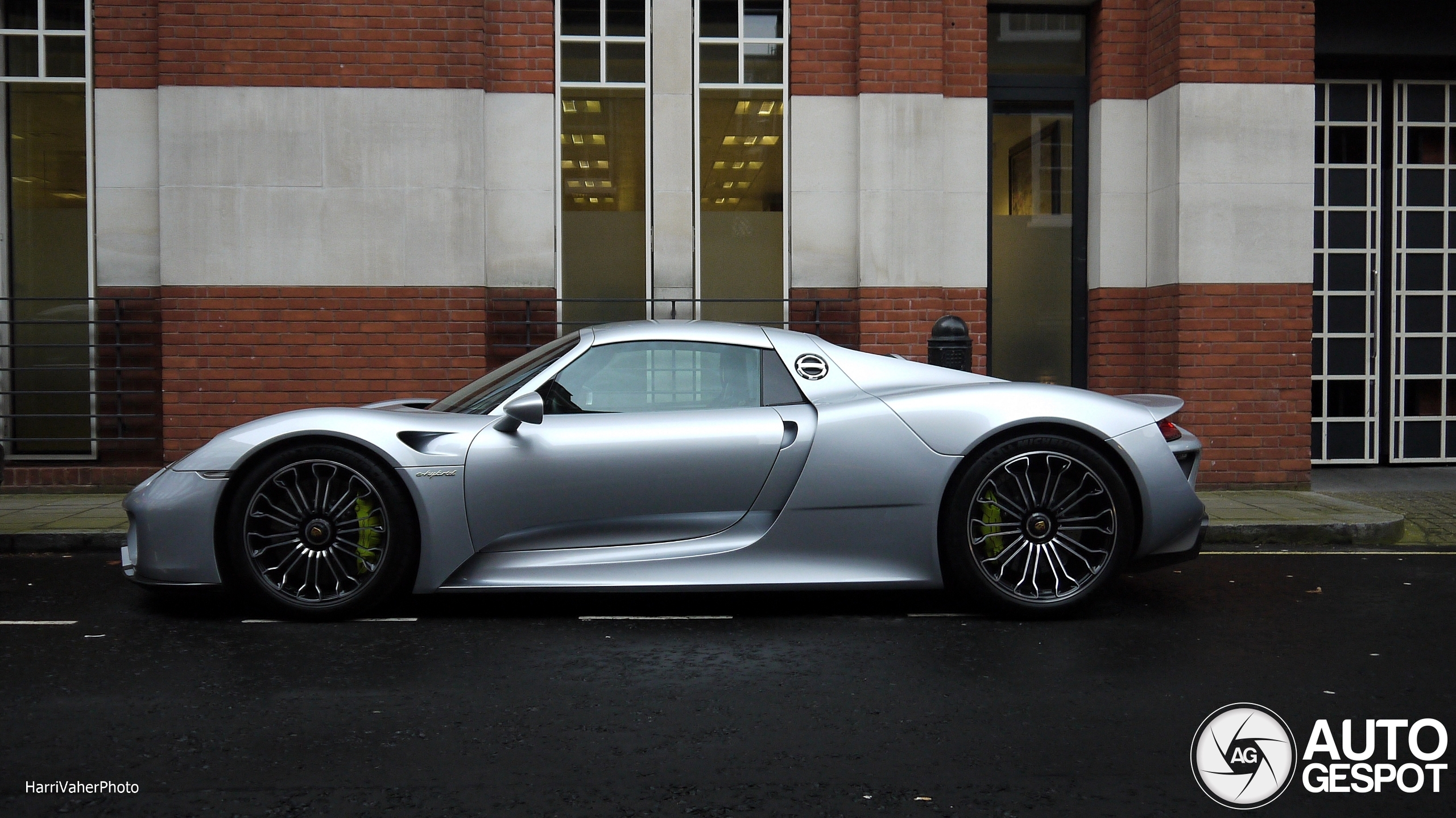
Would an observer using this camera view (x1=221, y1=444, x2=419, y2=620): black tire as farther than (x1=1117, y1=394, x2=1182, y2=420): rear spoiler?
No

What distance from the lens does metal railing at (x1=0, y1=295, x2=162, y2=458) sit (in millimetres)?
9500

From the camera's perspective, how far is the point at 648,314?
32.9 feet

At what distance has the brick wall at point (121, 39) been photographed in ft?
31.1

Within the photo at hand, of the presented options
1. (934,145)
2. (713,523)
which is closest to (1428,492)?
(934,145)

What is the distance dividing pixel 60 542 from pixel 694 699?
489cm

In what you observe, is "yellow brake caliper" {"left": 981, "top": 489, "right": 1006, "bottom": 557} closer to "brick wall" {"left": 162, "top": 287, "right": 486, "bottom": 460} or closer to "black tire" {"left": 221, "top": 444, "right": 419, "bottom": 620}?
"black tire" {"left": 221, "top": 444, "right": 419, "bottom": 620}

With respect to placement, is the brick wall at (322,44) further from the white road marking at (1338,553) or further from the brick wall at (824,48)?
the white road marking at (1338,553)

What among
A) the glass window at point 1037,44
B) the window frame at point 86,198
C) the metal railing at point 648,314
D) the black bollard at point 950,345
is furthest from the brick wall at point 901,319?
the window frame at point 86,198

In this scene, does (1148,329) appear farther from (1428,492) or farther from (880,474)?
(880,474)

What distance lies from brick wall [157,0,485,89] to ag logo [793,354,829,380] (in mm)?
5496

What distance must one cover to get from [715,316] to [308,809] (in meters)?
7.56

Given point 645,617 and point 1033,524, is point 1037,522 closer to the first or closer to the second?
point 1033,524

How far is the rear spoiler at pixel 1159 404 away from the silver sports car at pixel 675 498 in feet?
0.32

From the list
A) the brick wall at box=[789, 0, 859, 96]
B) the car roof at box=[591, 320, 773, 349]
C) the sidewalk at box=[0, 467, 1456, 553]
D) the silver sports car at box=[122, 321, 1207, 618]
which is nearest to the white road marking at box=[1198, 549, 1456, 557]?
the sidewalk at box=[0, 467, 1456, 553]
